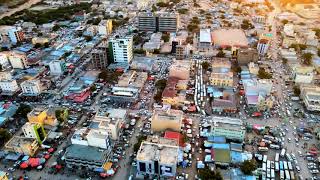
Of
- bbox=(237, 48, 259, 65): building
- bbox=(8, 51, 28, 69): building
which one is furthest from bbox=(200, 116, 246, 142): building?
bbox=(8, 51, 28, 69): building

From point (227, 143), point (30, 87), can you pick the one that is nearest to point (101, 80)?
point (30, 87)

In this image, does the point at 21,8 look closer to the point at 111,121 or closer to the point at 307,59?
the point at 111,121

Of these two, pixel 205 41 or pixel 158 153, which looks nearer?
pixel 158 153

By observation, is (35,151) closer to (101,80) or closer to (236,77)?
(101,80)

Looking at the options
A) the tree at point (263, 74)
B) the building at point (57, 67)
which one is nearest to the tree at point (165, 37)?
the tree at point (263, 74)

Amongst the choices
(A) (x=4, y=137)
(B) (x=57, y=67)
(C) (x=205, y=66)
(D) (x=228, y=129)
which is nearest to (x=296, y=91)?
(C) (x=205, y=66)

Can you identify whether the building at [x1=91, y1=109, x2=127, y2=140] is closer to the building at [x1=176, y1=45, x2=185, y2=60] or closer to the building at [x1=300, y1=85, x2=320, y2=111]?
the building at [x1=176, y1=45, x2=185, y2=60]
